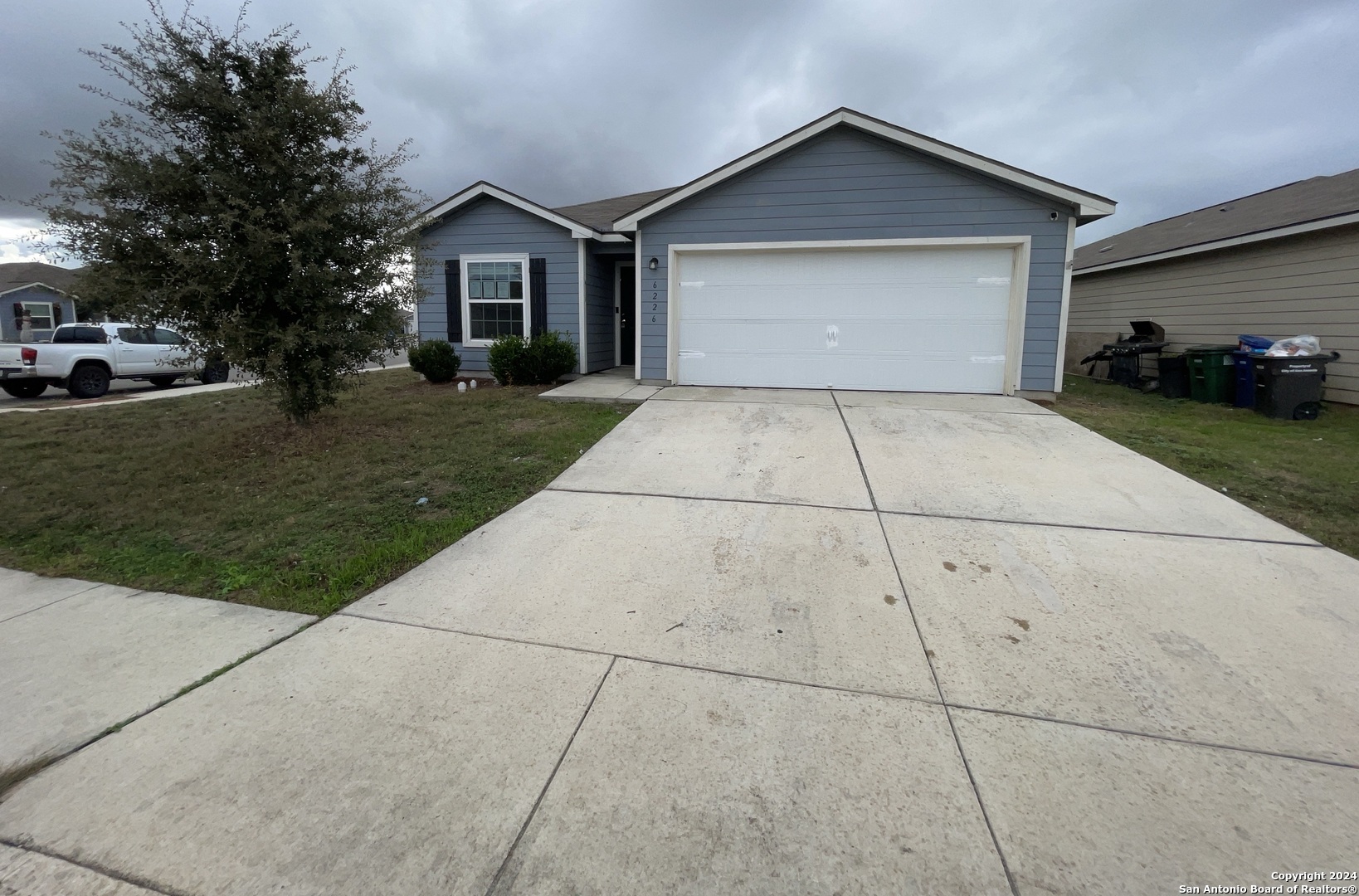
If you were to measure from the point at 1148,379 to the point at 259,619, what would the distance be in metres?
14.4

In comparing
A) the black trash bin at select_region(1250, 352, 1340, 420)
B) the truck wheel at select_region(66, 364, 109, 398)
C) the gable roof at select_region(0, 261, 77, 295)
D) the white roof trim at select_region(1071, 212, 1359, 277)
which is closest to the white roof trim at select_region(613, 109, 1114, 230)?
the black trash bin at select_region(1250, 352, 1340, 420)

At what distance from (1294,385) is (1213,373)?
1.47 meters

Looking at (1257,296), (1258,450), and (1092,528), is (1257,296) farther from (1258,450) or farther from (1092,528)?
(1092,528)

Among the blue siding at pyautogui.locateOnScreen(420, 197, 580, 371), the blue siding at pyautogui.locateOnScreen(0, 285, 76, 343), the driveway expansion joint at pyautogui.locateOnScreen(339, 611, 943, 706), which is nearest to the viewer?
the driveway expansion joint at pyautogui.locateOnScreen(339, 611, 943, 706)

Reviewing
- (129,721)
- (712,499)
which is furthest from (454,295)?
(129,721)

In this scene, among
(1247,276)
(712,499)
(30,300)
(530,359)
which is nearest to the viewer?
(712,499)

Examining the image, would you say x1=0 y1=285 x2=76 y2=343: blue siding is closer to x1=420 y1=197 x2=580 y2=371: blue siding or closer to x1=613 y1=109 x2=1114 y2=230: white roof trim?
x1=420 y1=197 x2=580 y2=371: blue siding

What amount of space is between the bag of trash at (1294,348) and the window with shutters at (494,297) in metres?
11.7

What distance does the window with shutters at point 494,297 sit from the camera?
1212cm

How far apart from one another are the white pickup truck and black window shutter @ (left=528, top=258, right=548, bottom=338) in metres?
5.92

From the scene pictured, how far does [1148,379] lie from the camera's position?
39.4 feet

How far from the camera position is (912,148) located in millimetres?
9109

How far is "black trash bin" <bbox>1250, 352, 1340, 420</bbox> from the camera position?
27.2 feet

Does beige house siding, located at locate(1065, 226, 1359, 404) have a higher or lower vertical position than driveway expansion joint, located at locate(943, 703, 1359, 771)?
higher
